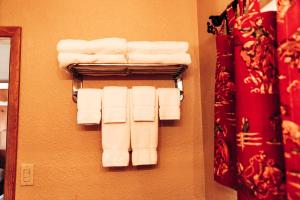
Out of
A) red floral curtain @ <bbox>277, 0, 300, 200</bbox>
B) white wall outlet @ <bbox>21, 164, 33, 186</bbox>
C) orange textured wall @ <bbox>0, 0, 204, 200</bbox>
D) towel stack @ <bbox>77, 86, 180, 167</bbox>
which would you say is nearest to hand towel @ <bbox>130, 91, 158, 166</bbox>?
towel stack @ <bbox>77, 86, 180, 167</bbox>

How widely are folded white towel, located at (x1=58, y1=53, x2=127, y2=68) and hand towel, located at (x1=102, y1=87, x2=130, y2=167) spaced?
158 mm

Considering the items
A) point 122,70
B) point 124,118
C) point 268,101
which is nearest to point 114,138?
point 124,118

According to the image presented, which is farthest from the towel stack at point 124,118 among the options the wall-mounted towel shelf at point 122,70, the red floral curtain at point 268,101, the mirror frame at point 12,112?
the red floral curtain at point 268,101

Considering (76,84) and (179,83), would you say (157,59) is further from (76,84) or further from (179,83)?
(76,84)

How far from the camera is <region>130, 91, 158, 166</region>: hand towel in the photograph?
48.2 inches

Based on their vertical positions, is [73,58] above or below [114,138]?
above

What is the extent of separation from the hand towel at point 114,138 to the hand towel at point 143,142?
0.03 m

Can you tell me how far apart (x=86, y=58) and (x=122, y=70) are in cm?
20

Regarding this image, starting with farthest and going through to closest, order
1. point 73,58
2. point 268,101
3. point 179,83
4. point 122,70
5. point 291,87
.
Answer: point 179,83 < point 122,70 < point 73,58 < point 268,101 < point 291,87

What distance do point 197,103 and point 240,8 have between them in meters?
0.70

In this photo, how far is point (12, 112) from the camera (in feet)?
4.24

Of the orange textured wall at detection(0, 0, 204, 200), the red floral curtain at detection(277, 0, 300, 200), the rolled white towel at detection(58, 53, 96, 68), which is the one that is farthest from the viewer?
the orange textured wall at detection(0, 0, 204, 200)

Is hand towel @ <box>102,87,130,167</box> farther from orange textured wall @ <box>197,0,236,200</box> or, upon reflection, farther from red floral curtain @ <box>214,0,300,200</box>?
red floral curtain @ <box>214,0,300,200</box>

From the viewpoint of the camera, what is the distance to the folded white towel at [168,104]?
1261mm
